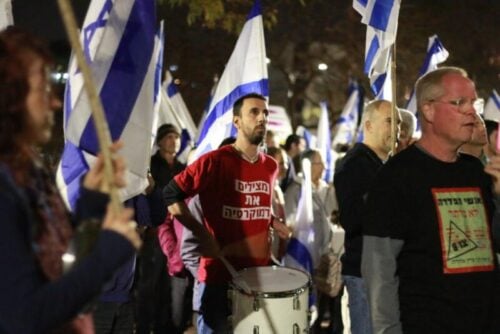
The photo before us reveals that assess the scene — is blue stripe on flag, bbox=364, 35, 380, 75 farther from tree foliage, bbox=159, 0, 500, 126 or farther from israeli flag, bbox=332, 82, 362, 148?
tree foliage, bbox=159, 0, 500, 126

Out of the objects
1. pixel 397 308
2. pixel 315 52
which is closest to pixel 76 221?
pixel 397 308

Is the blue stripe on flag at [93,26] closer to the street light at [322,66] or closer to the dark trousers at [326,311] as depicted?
the dark trousers at [326,311]

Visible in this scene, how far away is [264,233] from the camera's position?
6824mm

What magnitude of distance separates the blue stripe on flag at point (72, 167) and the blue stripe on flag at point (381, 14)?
3243 millimetres

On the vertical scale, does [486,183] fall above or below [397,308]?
above

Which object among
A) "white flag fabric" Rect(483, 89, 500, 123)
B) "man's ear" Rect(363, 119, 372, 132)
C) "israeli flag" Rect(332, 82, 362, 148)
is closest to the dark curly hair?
"man's ear" Rect(363, 119, 372, 132)

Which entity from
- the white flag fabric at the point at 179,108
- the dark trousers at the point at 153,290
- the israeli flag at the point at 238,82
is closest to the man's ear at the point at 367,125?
the israeli flag at the point at 238,82

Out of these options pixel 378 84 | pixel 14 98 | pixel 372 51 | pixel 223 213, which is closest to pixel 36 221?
pixel 14 98

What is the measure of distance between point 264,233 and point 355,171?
1128 millimetres

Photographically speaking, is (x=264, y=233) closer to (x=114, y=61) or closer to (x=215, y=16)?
(x=114, y=61)

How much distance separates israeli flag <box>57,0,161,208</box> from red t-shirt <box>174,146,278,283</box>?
4.61ft

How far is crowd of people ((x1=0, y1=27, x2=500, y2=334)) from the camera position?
101 inches

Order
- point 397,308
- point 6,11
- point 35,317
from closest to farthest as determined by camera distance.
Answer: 1. point 35,317
2. point 397,308
3. point 6,11

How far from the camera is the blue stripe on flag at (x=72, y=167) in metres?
4.99
